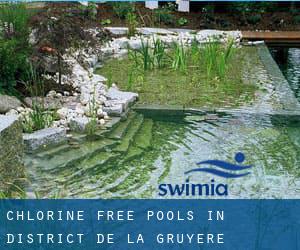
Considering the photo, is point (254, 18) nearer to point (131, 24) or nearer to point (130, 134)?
point (131, 24)

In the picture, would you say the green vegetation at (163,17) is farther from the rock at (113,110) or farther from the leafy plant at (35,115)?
the rock at (113,110)

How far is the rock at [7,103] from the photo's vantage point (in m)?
5.61

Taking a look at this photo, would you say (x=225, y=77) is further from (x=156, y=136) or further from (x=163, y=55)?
(x=156, y=136)

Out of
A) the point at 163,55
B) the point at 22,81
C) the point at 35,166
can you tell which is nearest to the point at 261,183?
the point at 35,166

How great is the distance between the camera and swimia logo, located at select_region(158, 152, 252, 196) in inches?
165

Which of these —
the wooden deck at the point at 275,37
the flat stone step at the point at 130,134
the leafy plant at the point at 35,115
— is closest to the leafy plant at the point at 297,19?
the wooden deck at the point at 275,37

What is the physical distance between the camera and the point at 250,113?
20.2ft

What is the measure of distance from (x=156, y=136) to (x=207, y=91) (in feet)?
5.48

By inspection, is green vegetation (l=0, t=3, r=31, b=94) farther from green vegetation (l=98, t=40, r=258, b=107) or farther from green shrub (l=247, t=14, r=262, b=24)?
green shrub (l=247, t=14, r=262, b=24)

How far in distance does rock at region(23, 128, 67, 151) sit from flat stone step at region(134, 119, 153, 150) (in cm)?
59

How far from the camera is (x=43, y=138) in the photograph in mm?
4895

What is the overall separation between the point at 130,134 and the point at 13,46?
1.46 meters

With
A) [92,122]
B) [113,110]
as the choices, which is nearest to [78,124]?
[92,122]

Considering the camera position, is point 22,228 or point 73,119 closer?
point 22,228
